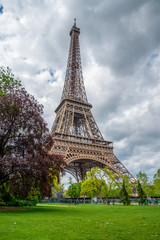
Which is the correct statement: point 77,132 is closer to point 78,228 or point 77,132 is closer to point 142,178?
point 142,178

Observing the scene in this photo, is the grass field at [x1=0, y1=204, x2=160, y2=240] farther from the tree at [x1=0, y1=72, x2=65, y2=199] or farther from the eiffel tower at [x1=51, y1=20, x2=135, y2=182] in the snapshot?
the eiffel tower at [x1=51, y1=20, x2=135, y2=182]

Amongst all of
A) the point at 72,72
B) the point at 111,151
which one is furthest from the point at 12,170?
the point at 72,72

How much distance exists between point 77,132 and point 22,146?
40268 mm

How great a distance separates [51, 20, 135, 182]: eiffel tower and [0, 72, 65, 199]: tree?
19170mm

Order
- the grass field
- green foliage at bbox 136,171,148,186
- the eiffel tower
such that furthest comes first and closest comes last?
green foliage at bbox 136,171,148,186
the eiffel tower
the grass field

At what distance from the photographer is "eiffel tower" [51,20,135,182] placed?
4046 cm

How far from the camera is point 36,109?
1833cm

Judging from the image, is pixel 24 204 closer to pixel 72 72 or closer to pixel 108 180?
pixel 108 180

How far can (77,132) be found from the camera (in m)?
56.5

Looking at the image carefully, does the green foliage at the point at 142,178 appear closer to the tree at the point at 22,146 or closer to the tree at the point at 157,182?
the tree at the point at 157,182

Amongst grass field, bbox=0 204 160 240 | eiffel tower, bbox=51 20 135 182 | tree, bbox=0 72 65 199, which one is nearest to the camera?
grass field, bbox=0 204 160 240

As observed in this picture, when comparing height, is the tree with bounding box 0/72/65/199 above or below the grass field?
above

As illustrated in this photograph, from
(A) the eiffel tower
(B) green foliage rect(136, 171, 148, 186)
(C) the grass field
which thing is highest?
(A) the eiffel tower

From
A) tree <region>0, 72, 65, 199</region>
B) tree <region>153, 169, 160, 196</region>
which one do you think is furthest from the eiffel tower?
tree <region>0, 72, 65, 199</region>
